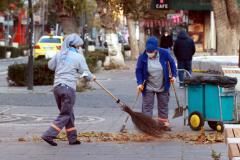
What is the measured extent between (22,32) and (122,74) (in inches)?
2378

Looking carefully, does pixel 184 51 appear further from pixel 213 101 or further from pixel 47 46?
pixel 47 46

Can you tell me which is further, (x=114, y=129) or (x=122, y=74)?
(x=122, y=74)

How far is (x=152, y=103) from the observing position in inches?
501

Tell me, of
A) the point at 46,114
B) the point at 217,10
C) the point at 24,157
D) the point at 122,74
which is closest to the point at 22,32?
the point at 122,74

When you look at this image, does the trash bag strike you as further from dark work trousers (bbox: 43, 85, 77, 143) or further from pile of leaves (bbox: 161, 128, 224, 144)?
dark work trousers (bbox: 43, 85, 77, 143)

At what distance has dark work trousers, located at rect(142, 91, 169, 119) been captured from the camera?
12656 millimetres

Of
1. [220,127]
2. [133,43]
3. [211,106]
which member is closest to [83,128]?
[211,106]

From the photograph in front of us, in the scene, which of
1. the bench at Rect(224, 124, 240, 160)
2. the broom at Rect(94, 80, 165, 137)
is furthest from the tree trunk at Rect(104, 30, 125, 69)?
the bench at Rect(224, 124, 240, 160)

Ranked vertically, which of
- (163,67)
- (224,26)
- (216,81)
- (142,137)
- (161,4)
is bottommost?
(142,137)

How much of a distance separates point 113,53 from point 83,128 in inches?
861

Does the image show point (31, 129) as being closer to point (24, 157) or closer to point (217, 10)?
point (24, 157)

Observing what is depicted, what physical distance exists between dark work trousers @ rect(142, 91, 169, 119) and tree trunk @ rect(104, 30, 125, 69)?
21.8m

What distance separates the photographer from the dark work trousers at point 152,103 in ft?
41.5

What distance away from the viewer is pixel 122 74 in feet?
103
